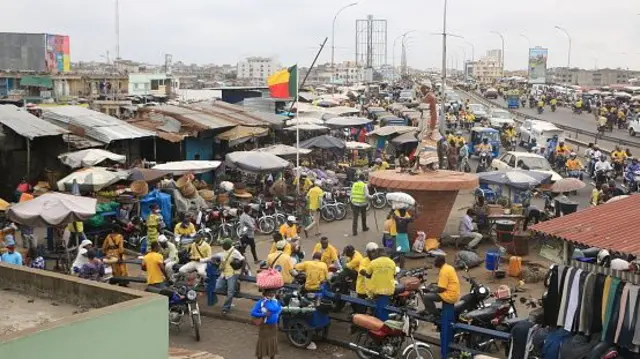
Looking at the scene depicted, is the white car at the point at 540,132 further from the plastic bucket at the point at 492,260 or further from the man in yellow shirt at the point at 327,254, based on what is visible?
the man in yellow shirt at the point at 327,254

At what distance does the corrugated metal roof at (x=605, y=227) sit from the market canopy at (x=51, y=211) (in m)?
7.90

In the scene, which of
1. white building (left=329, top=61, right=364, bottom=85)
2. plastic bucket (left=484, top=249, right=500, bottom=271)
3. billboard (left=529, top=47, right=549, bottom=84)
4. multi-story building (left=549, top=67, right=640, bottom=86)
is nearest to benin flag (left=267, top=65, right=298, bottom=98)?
plastic bucket (left=484, top=249, right=500, bottom=271)

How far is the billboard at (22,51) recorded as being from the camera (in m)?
73.2

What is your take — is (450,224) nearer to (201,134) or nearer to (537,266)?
(537,266)

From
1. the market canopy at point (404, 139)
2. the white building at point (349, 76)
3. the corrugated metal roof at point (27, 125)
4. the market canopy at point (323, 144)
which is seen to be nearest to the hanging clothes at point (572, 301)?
the corrugated metal roof at point (27, 125)

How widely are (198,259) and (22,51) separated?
69964 mm

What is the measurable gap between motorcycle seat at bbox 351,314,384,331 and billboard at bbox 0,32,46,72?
71.3 metres

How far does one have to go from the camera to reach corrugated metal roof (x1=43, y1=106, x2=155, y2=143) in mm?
20688

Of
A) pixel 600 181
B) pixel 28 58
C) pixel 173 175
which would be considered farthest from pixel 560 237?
pixel 28 58

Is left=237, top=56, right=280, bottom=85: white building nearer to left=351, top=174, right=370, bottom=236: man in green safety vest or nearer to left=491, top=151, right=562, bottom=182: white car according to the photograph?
left=491, top=151, right=562, bottom=182: white car

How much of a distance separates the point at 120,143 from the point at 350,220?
776 centimetres

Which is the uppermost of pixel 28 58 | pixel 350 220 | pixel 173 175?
pixel 28 58

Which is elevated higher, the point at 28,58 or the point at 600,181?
the point at 28,58

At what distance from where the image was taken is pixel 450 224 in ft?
61.2
